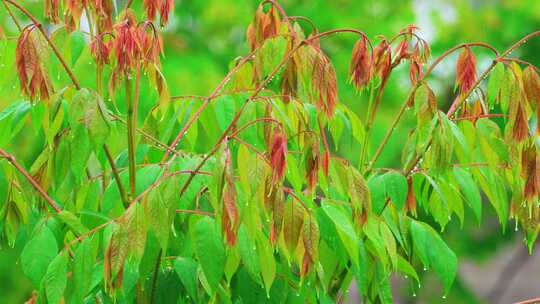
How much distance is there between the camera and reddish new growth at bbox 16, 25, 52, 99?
1.69 m

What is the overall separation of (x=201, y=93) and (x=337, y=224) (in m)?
5.86

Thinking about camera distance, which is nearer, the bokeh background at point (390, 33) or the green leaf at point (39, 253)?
the green leaf at point (39, 253)

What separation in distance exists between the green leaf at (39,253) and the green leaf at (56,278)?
0.08 meters

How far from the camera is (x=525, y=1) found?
8.88 metres

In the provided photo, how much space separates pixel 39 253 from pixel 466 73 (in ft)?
3.17

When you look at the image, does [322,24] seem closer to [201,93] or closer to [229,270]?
[201,93]

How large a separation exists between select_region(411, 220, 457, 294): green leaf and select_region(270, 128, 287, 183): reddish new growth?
0.60m

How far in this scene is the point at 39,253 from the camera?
1.85 metres

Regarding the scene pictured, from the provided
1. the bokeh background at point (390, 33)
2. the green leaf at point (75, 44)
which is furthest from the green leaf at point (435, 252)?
the bokeh background at point (390, 33)

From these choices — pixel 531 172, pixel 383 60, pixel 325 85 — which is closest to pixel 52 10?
pixel 325 85

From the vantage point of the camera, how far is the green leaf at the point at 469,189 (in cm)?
205

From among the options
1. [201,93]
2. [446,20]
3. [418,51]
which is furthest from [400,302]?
[418,51]

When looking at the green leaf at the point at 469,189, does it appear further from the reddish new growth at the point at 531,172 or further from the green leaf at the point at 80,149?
the green leaf at the point at 80,149

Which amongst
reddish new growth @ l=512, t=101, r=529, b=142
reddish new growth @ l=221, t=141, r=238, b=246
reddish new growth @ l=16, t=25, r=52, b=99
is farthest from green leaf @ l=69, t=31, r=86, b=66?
reddish new growth @ l=512, t=101, r=529, b=142
